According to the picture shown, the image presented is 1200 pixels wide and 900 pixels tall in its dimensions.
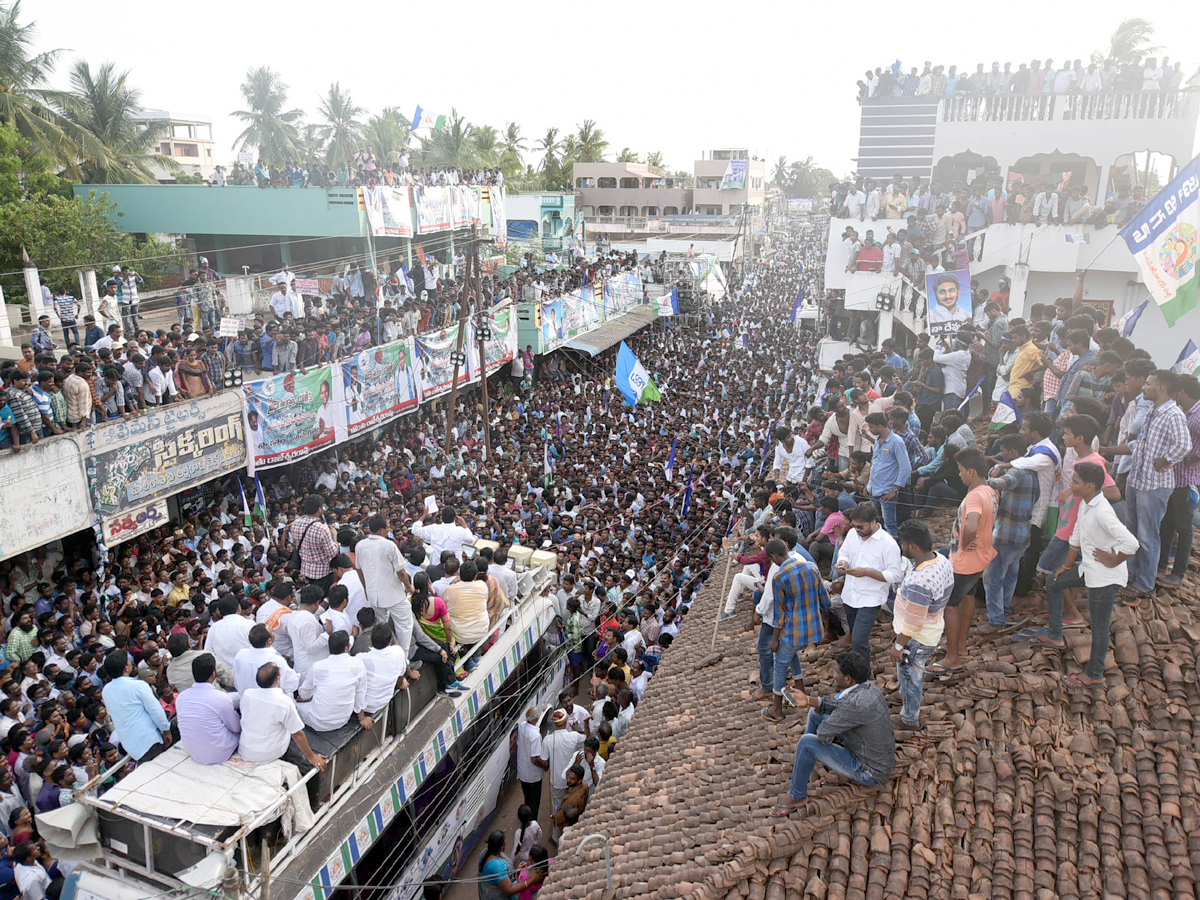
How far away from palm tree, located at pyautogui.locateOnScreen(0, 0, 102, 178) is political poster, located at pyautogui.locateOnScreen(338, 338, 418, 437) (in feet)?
47.2

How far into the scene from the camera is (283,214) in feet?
74.9

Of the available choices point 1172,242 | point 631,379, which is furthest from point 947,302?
point 631,379

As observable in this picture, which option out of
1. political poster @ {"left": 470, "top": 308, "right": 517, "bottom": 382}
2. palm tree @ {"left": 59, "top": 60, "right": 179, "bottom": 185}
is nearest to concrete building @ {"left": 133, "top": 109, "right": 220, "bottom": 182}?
palm tree @ {"left": 59, "top": 60, "right": 179, "bottom": 185}

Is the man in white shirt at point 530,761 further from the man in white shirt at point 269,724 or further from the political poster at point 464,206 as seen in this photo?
the political poster at point 464,206

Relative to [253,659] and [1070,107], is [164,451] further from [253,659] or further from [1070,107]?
[1070,107]

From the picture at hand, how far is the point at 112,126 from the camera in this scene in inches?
1166

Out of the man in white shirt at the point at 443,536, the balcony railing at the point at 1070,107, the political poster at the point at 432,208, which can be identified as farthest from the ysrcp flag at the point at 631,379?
the balcony railing at the point at 1070,107

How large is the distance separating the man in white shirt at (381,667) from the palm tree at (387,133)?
167ft

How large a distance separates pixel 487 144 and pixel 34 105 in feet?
87.3

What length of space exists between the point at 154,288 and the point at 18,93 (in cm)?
813

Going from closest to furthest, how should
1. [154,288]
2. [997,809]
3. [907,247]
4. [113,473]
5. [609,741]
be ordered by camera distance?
1. [997,809]
2. [609,741]
3. [113,473]
4. [907,247]
5. [154,288]

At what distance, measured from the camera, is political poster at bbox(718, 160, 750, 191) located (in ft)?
201

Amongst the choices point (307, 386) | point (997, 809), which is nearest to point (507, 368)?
point (307, 386)

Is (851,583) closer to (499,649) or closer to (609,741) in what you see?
(609,741)
